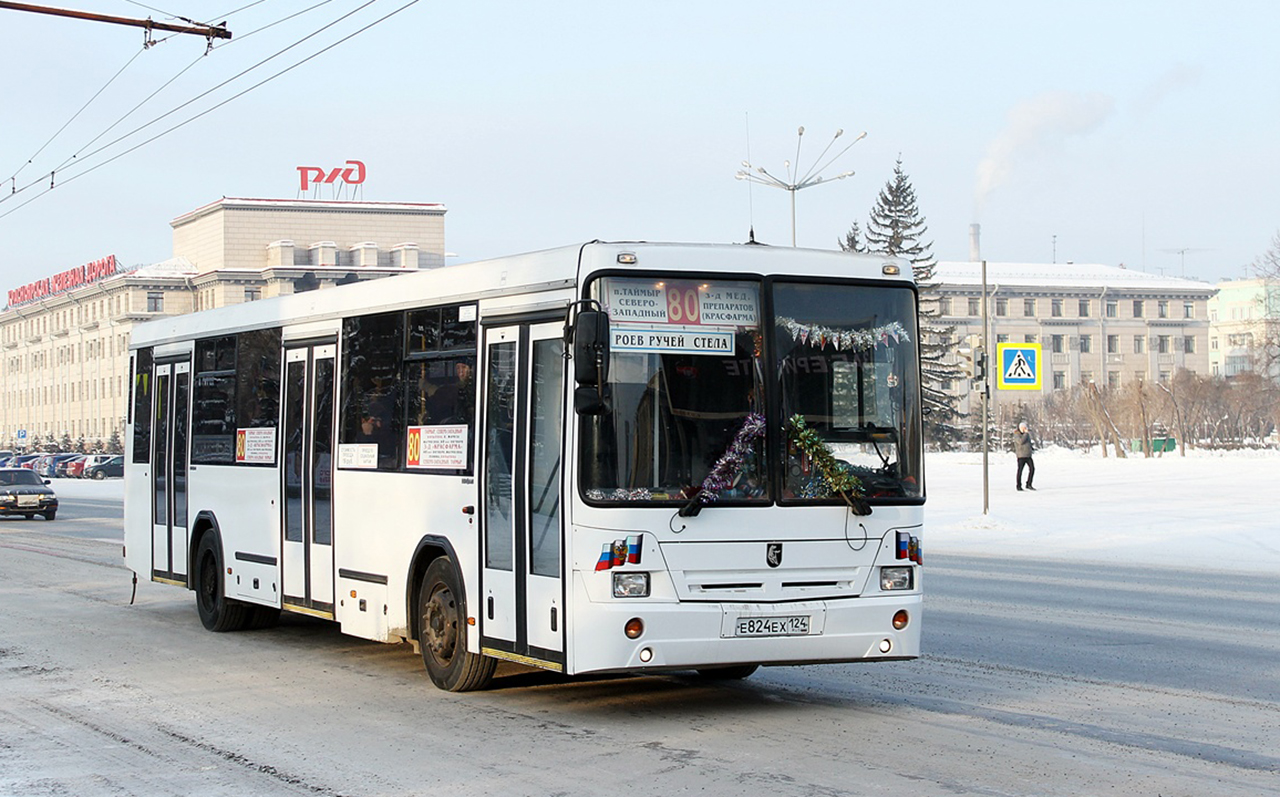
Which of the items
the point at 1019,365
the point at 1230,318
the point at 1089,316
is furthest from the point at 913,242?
the point at 1230,318

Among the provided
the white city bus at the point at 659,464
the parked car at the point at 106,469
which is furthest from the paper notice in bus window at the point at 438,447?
the parked car at the point at 106,469

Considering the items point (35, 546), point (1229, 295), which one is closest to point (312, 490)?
point (35, 546)

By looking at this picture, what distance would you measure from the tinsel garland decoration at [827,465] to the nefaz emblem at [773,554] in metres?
0.48

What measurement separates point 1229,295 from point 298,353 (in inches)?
7798

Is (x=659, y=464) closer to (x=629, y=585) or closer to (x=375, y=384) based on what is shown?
(x=629, y=585)

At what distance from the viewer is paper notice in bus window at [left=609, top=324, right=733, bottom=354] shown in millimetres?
9391

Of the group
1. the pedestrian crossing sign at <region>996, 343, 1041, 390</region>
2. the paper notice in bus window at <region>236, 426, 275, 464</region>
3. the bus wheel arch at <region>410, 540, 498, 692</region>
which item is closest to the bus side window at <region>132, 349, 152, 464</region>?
the paper notice in bus window at <region>236, 426, 275, 464</region>

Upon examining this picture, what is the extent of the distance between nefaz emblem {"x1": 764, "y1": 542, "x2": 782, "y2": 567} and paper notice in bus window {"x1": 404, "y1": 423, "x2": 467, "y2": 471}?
233 cm

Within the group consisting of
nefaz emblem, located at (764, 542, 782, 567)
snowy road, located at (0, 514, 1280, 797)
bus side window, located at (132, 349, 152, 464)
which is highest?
bus side window, located at (132, 349, 152, 464)

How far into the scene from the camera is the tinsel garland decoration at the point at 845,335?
9719 mm

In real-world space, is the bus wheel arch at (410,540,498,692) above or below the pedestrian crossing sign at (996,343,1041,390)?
below

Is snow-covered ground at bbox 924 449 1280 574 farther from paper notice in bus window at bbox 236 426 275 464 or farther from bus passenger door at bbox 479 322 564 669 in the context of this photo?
bus passenger door at bbox 479 322 564 669

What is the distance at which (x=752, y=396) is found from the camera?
953 centimetres

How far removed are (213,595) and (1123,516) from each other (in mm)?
21667
